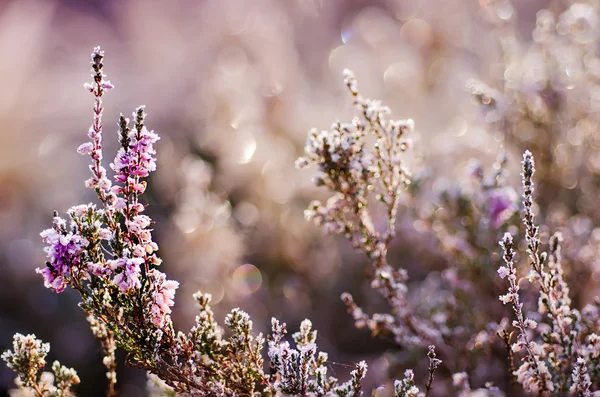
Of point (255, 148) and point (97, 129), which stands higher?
point (255, 148)

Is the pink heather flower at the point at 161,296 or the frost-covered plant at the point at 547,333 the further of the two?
the pink heather flower at the point at 161,296

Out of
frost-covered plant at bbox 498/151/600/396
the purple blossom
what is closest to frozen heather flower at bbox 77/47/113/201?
frost-covered plant at bbox 498/151/600/396

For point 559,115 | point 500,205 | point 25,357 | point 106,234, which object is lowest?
point 25,357

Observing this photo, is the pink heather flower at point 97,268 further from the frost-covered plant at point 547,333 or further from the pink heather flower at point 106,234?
the frost-covered plant at point 547,333

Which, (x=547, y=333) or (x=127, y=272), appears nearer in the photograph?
(x=127, y=272)

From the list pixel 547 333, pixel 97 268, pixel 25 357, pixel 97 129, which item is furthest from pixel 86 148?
pixel 547 333

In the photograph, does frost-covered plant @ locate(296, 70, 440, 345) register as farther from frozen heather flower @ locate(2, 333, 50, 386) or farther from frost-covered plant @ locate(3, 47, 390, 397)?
frozen heather flower @ locate(2, 333, 50, 386)

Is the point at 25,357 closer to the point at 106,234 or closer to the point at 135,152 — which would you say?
the point at 106,234

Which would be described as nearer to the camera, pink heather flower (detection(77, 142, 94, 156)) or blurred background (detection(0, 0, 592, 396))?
pink heather flower (detection(77, 142, 94, 156))

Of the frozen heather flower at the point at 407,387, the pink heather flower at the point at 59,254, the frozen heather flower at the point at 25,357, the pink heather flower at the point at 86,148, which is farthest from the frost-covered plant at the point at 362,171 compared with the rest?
the frozen heather flower at the point at 25,357

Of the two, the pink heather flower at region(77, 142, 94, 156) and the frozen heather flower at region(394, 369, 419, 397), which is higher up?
the pink heather flower at region(77, 142, 94, 156)
